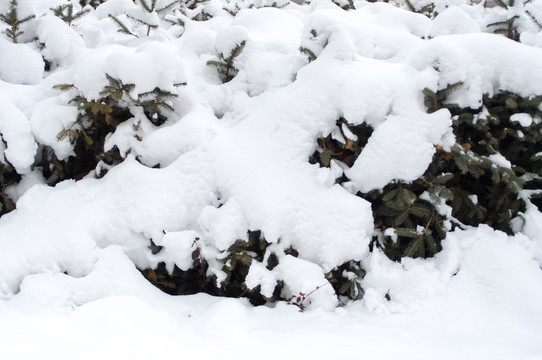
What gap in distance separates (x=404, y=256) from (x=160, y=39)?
9.76ft

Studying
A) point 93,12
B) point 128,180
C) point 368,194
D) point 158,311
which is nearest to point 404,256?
point 368,194

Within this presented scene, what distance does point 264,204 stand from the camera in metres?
2.59

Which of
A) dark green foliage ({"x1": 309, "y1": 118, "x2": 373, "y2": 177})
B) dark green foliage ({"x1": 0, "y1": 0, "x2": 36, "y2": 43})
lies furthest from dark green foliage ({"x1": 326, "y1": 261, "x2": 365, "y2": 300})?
dark green foliage ({"x1": 0, "y1": 0, "x2": 36, "y2": 43})

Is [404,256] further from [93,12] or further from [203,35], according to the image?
[93,12]

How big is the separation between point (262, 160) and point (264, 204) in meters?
0.38

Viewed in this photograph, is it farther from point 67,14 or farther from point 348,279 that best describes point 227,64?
point 348,279

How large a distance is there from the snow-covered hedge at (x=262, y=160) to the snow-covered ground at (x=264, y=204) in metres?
0.02

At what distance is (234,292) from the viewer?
2.65 meters

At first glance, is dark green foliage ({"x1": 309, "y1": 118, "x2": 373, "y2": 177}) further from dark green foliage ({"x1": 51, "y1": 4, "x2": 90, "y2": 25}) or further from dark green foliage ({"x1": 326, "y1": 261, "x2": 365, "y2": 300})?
dark green foliage ({"x1": 51, "y1": 4, "x2": 90, "y2": 25})

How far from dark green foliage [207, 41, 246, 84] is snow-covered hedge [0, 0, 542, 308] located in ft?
0.11

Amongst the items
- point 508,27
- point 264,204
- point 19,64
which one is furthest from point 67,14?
point 508,27

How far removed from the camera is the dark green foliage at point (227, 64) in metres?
3.14

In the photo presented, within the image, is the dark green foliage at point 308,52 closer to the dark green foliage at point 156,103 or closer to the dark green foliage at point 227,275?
the dark green foliage at point 156,103

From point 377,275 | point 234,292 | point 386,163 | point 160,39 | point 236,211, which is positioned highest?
point 160,39
